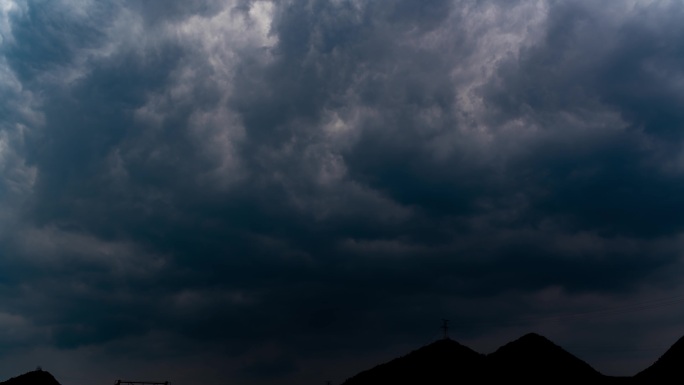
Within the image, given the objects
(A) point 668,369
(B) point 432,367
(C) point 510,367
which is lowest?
(A) point 668,369

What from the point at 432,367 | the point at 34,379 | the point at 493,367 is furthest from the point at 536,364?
the point at 34,379

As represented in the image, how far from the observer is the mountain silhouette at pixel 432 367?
77.9 metres

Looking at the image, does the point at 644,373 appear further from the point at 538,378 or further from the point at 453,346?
the point at 453,346

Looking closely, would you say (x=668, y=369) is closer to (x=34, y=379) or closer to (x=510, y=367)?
(x=510, y=367)

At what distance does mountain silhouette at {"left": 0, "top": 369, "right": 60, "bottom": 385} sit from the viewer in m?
87.1

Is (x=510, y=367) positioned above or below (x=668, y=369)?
above

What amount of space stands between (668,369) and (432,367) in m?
25.8

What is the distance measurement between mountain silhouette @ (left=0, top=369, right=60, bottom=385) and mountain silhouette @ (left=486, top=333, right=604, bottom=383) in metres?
58.2

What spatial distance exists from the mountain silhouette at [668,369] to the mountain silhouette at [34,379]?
74655mm

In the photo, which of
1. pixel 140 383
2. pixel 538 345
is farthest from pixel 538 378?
pixel 140 383

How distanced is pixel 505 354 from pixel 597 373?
1060cm

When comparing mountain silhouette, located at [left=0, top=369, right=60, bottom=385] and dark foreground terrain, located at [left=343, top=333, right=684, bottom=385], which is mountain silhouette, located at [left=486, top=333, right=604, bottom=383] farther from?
mountain silhouette, located at [left=0, top=369, right=60, bottom=385]

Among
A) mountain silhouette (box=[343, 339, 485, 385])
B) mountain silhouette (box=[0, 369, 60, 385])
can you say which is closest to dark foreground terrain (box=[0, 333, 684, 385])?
mountain silhouette (box=[343, 339, 485, 385])

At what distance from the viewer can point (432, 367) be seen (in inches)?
3140
